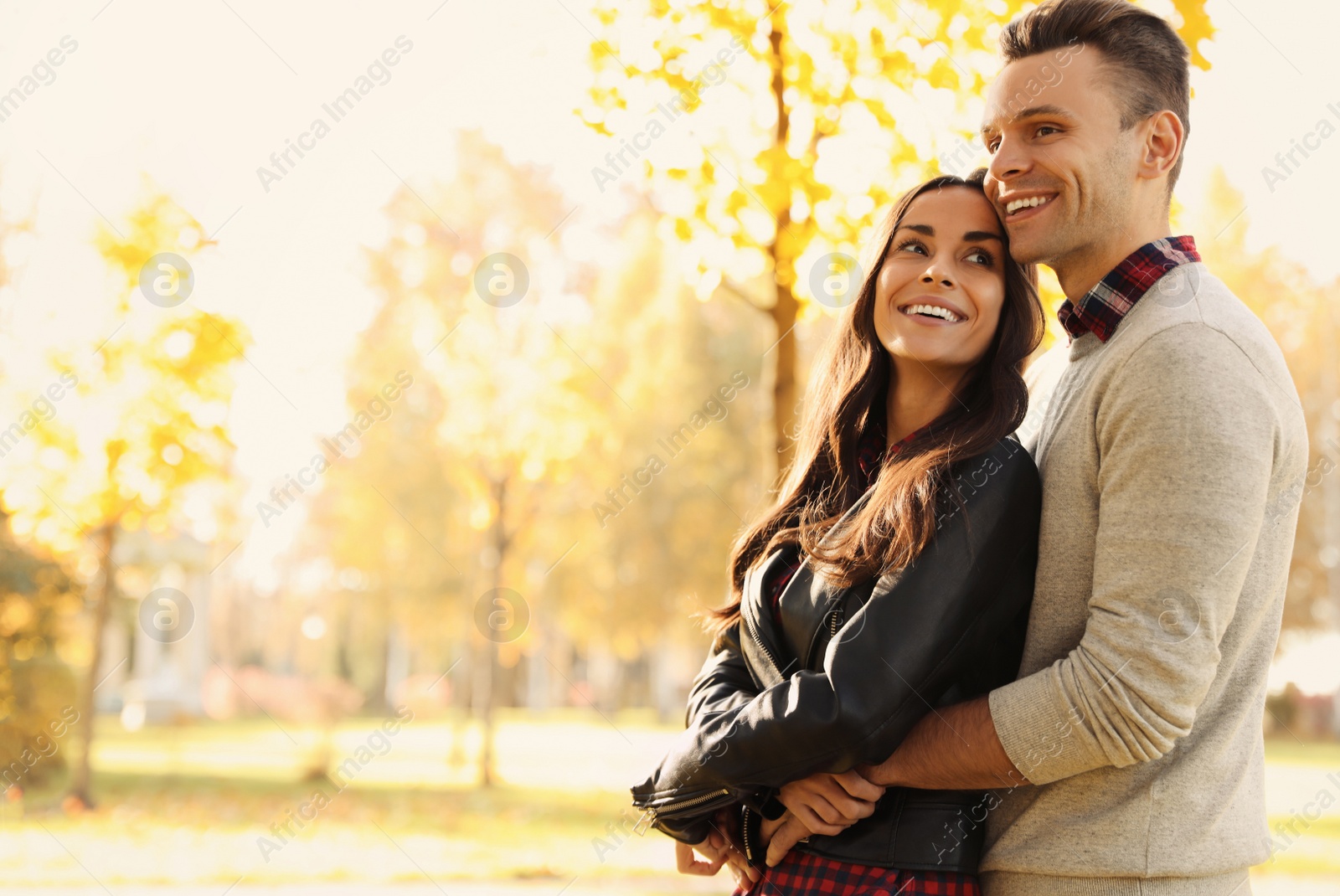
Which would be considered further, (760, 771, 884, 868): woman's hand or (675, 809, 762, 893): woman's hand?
(675, 809, 762, 893): woman's hand

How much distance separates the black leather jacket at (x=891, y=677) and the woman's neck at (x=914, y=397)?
30 centimetres

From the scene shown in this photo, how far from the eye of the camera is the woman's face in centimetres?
220

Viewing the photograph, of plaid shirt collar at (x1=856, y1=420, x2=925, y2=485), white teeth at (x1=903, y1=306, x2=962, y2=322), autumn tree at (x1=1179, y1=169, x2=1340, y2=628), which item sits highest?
autumn tree at (x1=1179, y1=169, x2=1340, y2=628)

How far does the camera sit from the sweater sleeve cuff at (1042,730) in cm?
177

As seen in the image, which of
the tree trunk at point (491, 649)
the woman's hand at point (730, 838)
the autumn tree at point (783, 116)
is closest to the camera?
the woman's hand at point (730, 838)

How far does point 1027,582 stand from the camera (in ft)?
6.45

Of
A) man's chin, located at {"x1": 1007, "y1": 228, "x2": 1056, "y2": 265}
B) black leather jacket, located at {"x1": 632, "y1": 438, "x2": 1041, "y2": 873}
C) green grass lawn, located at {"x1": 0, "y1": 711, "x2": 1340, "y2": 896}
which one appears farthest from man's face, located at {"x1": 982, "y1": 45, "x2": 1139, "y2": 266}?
green grass lawn, located at {"x1": 0, "y1": 711, "x2": 1340, "y2": 896}

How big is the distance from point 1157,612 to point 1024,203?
853mm

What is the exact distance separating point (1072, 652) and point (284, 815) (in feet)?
34.1
